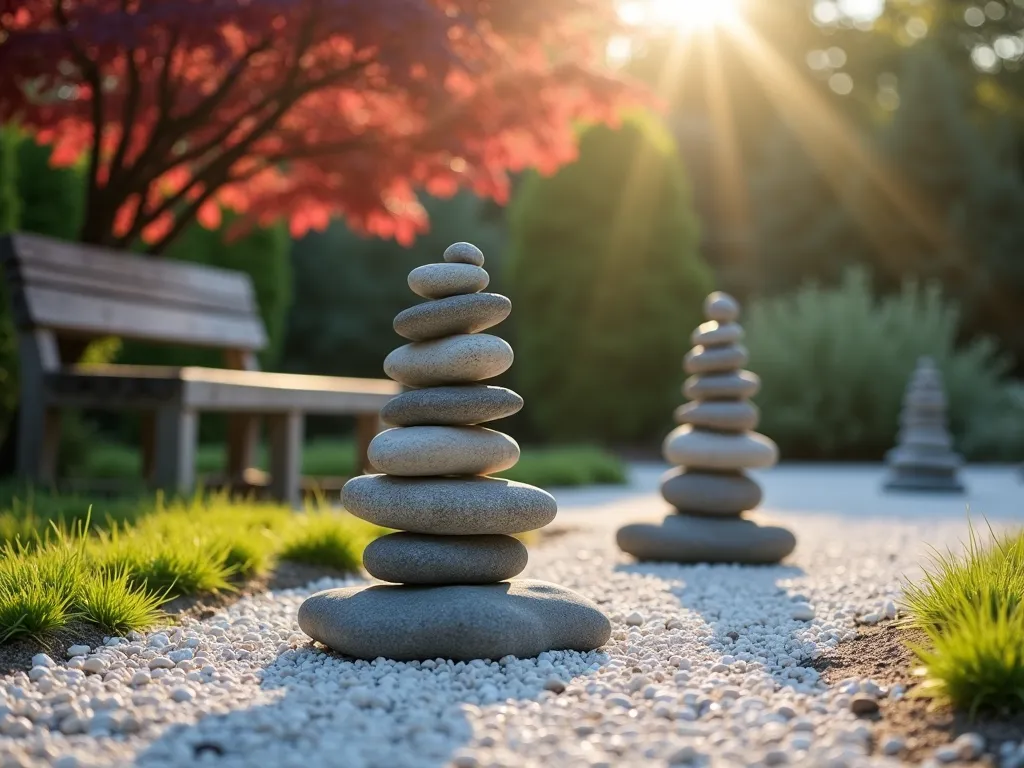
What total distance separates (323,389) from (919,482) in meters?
5.45

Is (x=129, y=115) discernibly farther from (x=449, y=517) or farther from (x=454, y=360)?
(x=449, y=517)

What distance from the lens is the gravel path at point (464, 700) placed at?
227cm

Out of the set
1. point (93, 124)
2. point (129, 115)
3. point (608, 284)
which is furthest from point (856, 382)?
point (93, 124)

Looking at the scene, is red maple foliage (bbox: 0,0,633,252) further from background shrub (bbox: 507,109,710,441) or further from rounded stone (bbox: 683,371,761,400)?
background shrub (bbox: 507,109,710,441)

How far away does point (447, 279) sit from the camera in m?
3.53

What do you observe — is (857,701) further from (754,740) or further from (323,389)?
(323,389)

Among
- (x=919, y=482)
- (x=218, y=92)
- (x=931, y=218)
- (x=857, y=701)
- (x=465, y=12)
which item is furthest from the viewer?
(x=931, y=218)

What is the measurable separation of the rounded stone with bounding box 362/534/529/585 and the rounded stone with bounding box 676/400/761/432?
7.42 ft

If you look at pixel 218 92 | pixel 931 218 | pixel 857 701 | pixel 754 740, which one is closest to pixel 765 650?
pixel 857 701

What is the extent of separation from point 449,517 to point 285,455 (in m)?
3.61

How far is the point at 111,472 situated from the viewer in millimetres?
9531

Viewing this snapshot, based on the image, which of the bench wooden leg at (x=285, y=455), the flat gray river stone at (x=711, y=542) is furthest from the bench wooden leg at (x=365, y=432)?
the flat gray river stone at (x=711, y=542)

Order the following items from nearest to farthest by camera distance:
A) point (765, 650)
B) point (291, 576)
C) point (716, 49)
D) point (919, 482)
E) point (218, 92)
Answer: point (765, 650), point (291, 576), point (218, 92), point (919, 482), point (716, 49)

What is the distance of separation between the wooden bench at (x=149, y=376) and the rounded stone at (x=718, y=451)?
8.30 ft
